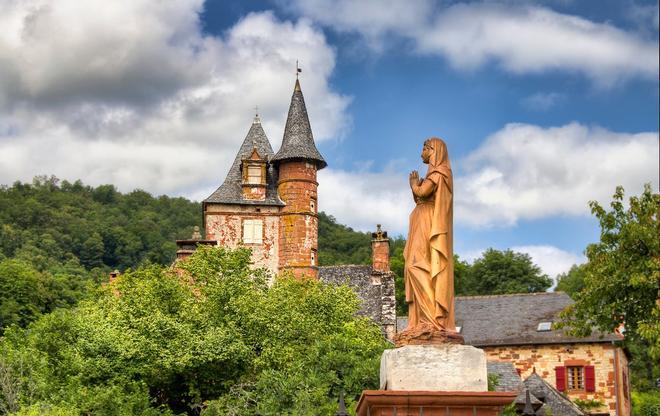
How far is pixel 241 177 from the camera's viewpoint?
42.4 metres

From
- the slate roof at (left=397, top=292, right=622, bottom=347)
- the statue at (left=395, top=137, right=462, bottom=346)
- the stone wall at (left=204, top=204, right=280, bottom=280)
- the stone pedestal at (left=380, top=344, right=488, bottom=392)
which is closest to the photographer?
the stone pedestal at (left=380, top=344, right=488, bottom=392)

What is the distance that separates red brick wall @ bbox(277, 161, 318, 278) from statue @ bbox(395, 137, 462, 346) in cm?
3147

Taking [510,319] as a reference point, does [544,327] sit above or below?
below

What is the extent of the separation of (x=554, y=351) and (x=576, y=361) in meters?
1.14

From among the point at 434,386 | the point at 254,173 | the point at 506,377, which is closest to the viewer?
the point at 434,386

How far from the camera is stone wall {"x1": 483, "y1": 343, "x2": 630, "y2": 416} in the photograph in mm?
43469

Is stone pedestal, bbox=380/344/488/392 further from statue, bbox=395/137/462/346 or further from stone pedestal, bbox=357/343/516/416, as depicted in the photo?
statue, bbox=395/137/462/346

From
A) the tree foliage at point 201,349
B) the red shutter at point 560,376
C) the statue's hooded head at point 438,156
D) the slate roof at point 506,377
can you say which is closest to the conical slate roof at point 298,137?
the tree foliage at point 201,349

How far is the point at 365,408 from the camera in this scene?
8.31m

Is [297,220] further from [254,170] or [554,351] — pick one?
[554,351]

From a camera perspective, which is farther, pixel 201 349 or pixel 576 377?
pixel 576 377

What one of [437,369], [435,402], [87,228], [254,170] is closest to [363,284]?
[254,170]

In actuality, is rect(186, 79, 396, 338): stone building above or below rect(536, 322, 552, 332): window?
above

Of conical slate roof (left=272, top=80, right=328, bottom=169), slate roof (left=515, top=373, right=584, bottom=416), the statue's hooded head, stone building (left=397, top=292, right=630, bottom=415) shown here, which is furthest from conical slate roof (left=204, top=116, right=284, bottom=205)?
the statue's hooded head
